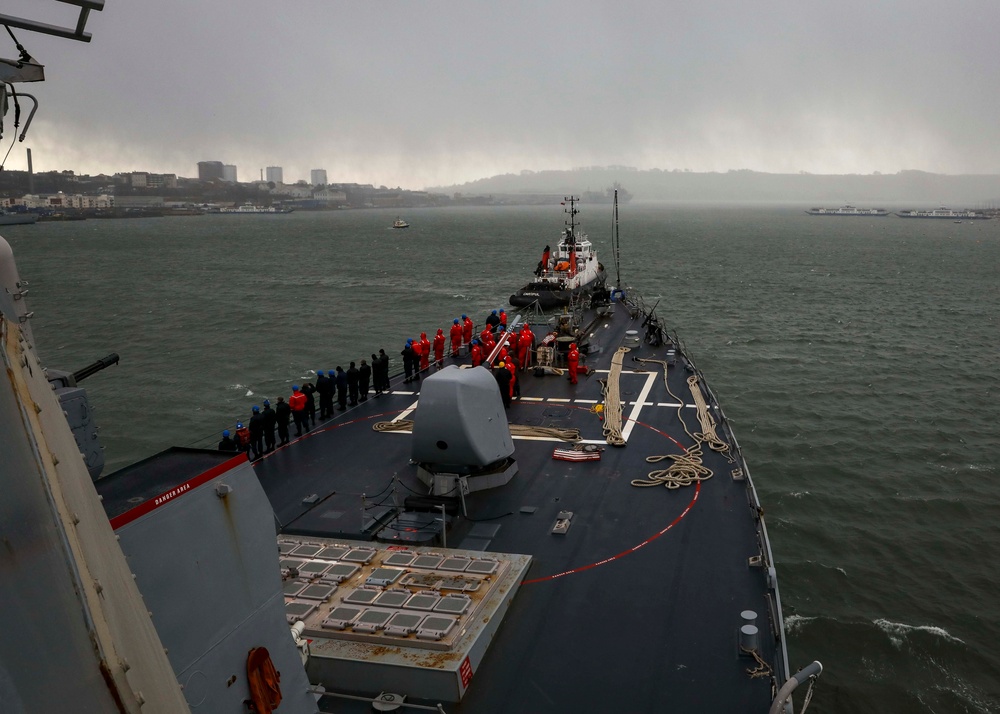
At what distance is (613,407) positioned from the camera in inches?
604

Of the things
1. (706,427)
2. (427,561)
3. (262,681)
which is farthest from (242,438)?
(262,681)

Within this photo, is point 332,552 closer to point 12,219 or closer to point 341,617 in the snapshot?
point 341,617

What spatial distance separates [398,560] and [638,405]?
8.53 m

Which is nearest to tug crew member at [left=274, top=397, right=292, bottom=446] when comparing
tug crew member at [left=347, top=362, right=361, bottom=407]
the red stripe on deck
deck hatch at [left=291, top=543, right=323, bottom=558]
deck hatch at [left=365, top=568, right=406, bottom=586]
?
tug crew member at [left=347, top=362, right=361, bottom=407]

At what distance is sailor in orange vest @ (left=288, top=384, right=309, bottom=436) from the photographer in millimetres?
13992

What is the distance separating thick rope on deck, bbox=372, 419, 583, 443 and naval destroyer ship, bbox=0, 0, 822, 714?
0.07m

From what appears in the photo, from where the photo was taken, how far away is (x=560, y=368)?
19.4m

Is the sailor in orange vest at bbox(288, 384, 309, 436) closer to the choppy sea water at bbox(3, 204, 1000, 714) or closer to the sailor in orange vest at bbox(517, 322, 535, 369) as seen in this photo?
the choppy sea water at bbox(3, 204, 1000, 714)

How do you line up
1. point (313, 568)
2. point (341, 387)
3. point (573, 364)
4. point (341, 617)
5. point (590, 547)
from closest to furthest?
point (341, 617) → point (313, 568) → point (590, 547) → point (341, 387) → point (573, 364)

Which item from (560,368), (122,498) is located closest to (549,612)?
(122,498)

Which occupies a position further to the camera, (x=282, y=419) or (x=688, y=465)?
(x=282, y=419)

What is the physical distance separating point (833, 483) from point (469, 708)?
14457 millimetres

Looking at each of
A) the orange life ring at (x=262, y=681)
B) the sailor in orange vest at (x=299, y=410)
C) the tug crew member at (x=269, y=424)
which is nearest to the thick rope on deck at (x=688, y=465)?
the sailor in orange vest at (x=299, y=410)

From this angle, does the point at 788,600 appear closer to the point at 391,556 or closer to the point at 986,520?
the point at 986,520
